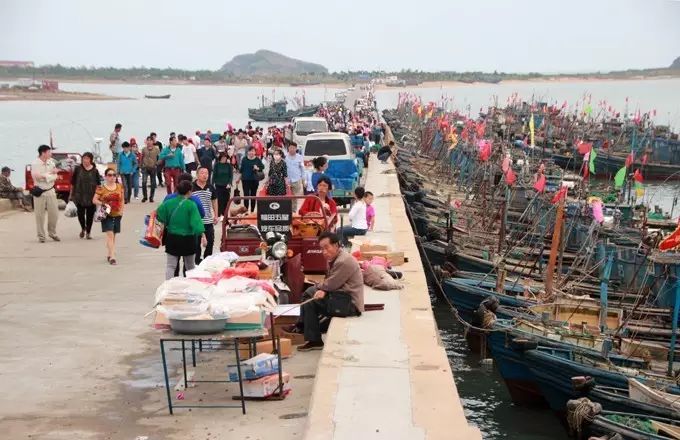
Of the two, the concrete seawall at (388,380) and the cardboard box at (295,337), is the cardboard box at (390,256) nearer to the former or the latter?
the concrete seawall at (388,380)

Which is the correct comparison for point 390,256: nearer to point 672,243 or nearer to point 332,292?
point 672,243

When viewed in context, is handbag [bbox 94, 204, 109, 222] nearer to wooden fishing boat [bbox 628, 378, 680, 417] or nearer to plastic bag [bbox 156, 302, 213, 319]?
plastic bag [bbox 156, 302, 213, 319]

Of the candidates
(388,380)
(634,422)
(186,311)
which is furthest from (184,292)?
(634,422)

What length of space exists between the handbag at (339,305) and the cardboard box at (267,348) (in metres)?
0.60

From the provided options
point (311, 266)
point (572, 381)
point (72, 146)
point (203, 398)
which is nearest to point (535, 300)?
point (572, 381)

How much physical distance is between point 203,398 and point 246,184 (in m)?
12.3

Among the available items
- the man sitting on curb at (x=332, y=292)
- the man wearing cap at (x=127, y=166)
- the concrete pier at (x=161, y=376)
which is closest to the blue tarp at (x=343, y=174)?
the man wearing cap at (x=127, y=166)

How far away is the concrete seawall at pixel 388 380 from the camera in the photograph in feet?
26.1

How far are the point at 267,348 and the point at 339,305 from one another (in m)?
1.10

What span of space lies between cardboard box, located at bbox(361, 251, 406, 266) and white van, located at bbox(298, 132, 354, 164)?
40.2 ft

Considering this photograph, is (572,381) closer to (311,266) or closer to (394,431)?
(311,266)

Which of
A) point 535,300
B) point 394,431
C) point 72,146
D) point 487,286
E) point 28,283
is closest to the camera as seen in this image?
point 394,431

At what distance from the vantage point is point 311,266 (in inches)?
543

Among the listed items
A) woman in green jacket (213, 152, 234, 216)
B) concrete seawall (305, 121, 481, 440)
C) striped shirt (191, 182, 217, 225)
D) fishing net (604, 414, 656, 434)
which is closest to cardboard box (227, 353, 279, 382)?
concrete seawall (305, 121, 481, 440)
